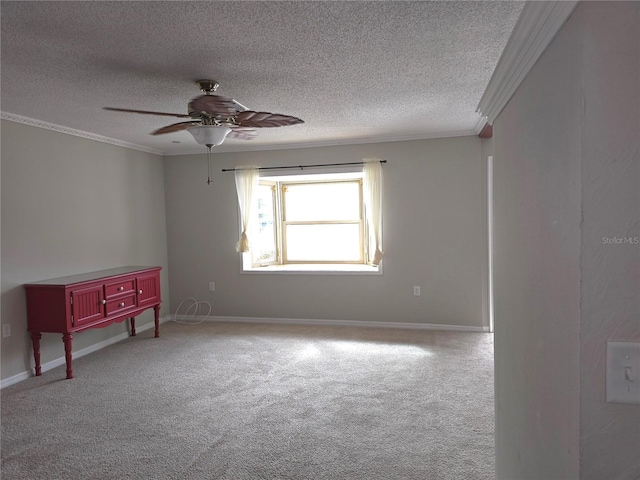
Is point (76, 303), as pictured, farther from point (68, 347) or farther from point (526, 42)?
point (526, 42)

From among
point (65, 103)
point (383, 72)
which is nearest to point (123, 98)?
point (65, 103)

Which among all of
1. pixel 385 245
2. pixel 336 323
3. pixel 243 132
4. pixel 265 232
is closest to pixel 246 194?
pixel 265 232

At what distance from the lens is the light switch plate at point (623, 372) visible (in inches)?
30.5

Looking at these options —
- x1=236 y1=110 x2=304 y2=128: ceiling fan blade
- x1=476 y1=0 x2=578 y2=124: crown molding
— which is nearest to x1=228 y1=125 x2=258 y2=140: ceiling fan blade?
x1=236 y1=110 x2=304 y2=128: ceiling fan blade

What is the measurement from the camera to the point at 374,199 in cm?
531

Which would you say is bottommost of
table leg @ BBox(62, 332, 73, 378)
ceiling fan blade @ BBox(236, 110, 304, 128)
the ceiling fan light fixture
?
table leg @ BBox(62, 332, 73, 378)

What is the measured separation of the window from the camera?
237 inches

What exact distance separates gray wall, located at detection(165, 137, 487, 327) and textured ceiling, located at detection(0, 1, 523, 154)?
114 cm

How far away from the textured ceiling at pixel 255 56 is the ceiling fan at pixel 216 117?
24 cm

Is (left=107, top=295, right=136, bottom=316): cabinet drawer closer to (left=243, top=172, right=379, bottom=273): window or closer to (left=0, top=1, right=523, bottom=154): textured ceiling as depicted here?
(left=243, top=172, right=379, bottom=273): window

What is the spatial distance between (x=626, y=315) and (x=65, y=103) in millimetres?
3963

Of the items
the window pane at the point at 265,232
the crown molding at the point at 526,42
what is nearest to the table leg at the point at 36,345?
the window pane at the point at 265,232

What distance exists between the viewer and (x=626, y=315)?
77 centimetres

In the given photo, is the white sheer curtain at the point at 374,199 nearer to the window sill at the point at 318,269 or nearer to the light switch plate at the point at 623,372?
the window sill at the point at 318,269
